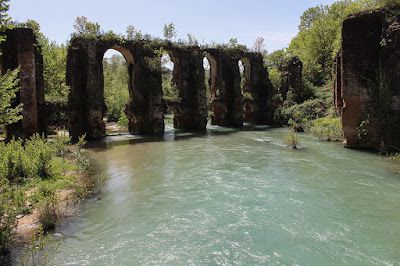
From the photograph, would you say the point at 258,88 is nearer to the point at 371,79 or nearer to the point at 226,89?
the point at 226,89

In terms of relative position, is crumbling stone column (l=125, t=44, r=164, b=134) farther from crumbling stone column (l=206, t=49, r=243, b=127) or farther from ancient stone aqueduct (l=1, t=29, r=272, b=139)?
crumbling stone column (l=206, t=49, r=243, b=127)

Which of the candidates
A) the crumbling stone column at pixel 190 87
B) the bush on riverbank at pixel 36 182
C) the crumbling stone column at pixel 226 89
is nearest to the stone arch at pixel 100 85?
the crumbling stone column at pixel 190 87

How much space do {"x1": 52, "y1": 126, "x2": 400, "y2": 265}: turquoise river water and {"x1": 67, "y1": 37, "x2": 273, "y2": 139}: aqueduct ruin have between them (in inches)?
347

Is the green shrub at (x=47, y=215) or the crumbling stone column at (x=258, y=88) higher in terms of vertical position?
the crumbling stone column at (x=258, y=88)

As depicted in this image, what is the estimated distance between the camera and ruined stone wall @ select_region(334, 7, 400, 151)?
1063 centimetres

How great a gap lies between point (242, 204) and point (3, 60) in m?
14.2

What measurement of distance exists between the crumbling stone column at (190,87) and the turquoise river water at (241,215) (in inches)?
535


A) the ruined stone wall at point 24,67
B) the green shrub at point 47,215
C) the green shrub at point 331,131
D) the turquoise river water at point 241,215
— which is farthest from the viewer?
the green shrub at point 331,131

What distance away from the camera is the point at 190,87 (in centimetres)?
2403

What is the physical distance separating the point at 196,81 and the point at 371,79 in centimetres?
1460

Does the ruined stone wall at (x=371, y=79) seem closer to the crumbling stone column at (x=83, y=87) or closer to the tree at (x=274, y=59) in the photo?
the crumbling stone column at (x=83, y=87)

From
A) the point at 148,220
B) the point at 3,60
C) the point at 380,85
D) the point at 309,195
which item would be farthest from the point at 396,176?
the point at 3,60

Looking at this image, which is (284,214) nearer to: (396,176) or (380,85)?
(396,176)

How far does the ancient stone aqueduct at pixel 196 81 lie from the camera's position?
38.0 ft
